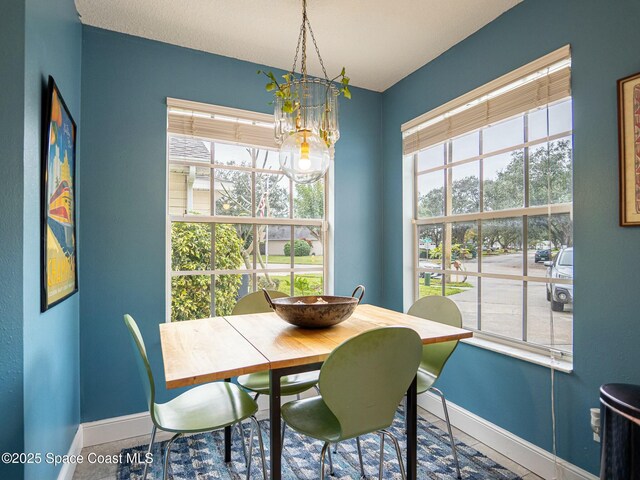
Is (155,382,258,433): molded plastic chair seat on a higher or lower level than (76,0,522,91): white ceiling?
lower

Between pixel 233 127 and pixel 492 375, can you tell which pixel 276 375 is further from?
pixel 233 127

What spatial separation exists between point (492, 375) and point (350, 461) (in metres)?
1.01

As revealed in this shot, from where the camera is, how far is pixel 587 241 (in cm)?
176

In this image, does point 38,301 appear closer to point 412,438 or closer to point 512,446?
point 412,438

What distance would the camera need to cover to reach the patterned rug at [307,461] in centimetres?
194

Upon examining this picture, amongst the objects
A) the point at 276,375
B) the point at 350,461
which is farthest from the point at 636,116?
the point at 350,461

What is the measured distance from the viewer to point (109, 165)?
2.33 m

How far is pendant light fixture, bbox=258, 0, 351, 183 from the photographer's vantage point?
173 centimetres

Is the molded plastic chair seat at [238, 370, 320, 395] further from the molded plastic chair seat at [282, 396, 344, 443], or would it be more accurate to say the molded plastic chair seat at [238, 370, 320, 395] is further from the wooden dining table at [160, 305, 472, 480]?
the wooden dining table at [160, 305, 472, 480]

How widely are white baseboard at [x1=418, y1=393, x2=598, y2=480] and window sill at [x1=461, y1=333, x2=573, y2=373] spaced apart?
0.46m

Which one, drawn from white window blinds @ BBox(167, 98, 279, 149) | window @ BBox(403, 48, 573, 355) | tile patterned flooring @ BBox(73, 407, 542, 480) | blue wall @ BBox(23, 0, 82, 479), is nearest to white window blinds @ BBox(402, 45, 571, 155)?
window @ BBox(403, 48, 573, 355)

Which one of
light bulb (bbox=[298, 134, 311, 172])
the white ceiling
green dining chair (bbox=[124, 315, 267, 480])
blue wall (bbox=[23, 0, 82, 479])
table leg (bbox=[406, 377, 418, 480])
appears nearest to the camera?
blue wall (bbox=[23, 0, 82, 479])

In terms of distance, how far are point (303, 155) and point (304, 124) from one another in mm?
180

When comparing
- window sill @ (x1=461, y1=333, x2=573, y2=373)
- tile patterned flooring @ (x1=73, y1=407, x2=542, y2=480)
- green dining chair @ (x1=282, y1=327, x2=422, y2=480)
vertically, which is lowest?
tile patterned flooring @ (x1=73, y1=407, x2=542, y2=480)
